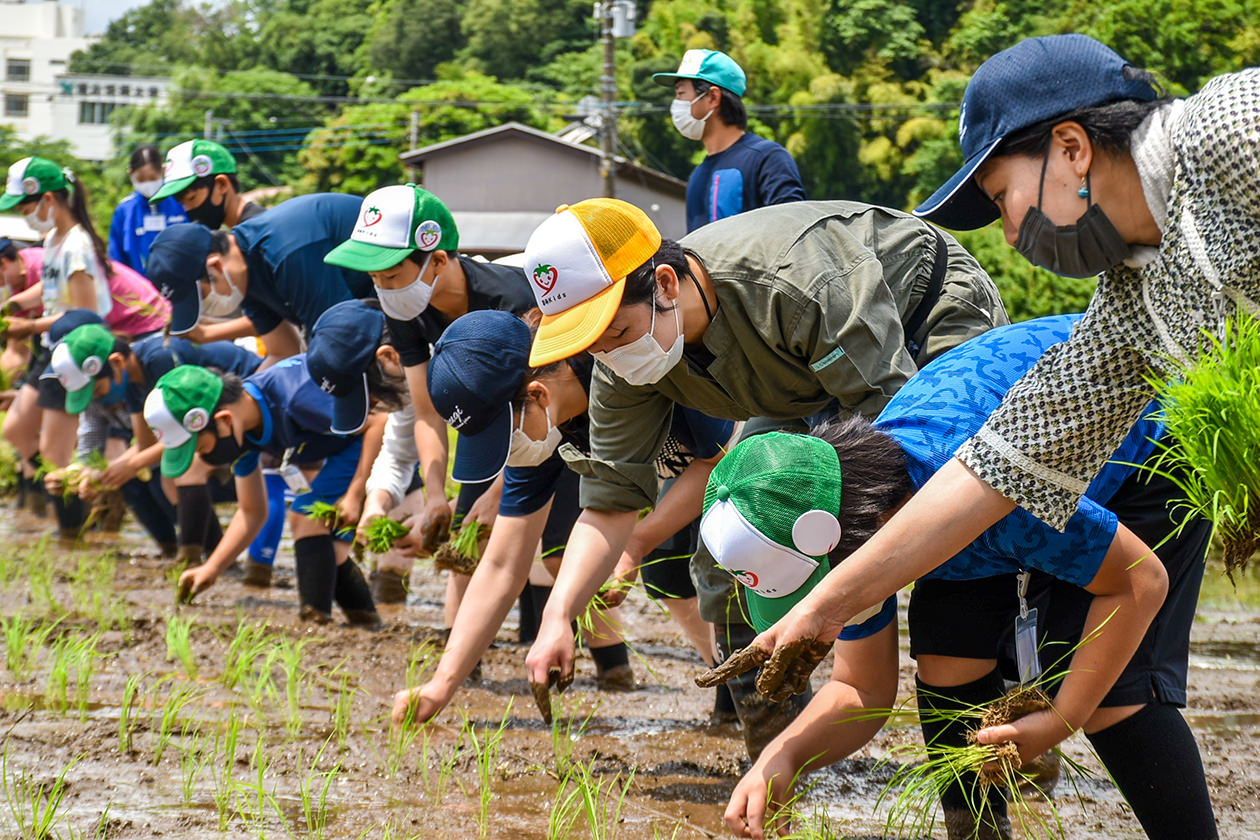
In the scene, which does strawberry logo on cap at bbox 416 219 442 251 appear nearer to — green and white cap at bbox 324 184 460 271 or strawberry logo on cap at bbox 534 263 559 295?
green and white cap at bbox 324 184 460 271

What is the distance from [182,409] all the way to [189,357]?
146cm

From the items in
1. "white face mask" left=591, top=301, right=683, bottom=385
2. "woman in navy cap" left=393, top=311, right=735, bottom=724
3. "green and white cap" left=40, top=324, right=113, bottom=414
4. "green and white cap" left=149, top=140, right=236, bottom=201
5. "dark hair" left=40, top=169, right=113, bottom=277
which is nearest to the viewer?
"white face mask" left=591, top=301, right=683, bottom=385

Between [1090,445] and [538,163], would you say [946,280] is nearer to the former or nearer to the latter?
[1090,445]

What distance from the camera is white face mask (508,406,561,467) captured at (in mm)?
3943

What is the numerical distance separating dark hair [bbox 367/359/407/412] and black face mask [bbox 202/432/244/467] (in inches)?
37.7

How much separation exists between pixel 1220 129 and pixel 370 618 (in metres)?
5.08

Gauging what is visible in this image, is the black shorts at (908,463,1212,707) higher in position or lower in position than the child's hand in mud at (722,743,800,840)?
higher

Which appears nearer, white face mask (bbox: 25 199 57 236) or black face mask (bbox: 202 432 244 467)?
black face mask (bbox: 202 432 244 467)

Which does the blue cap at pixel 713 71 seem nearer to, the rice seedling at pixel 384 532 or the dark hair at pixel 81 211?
the rice seedling at pixel 384 532

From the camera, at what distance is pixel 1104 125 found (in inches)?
71.4

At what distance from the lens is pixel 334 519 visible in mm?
5809

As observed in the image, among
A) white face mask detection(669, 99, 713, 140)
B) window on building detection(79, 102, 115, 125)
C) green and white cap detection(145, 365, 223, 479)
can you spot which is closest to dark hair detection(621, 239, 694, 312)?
white face mask detection(669, 99, 713, 140)

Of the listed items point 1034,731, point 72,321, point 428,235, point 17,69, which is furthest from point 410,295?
point 17,69

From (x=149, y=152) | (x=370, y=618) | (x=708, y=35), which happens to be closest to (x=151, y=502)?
(x=149, y=152)
